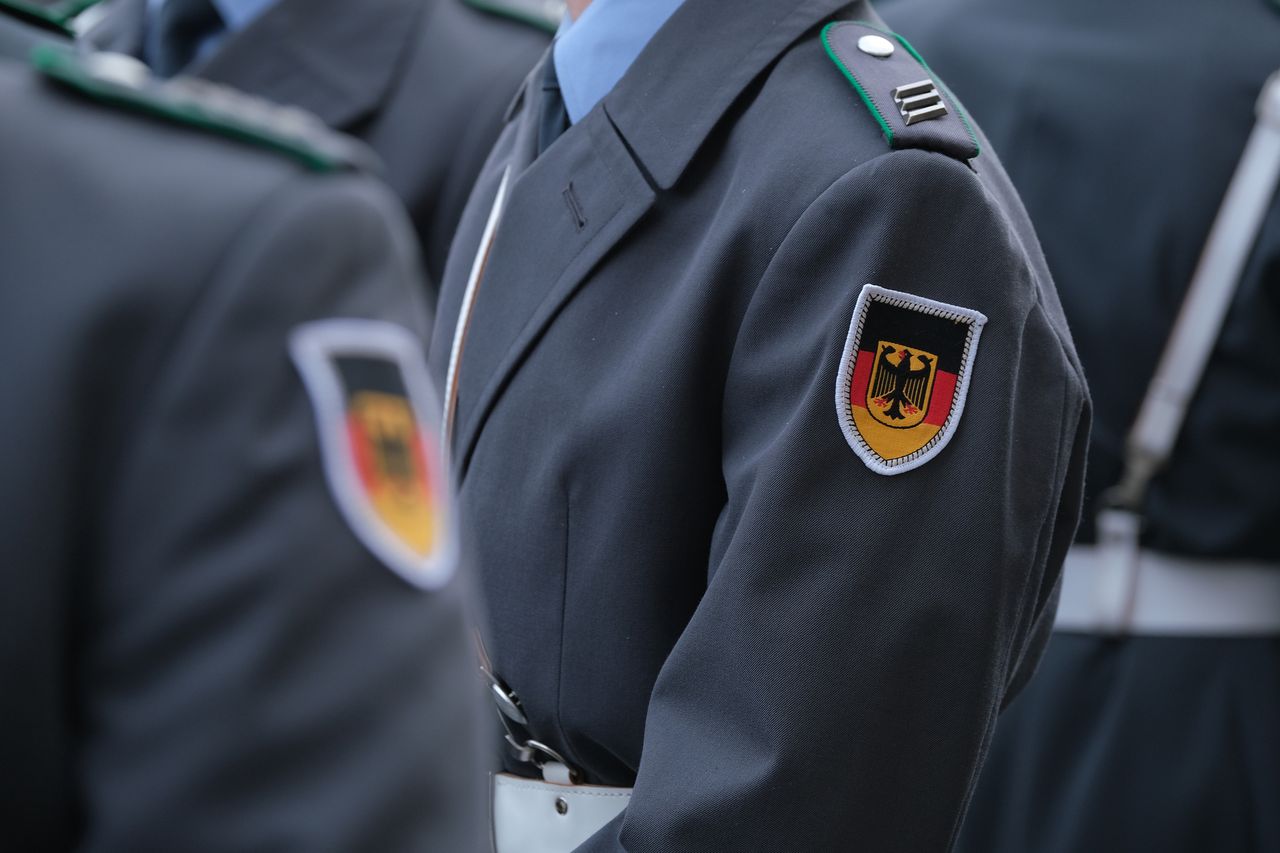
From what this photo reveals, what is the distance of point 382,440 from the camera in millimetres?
824

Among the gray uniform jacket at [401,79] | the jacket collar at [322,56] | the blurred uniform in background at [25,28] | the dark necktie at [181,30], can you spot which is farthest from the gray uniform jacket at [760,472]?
the dark necktie at [181,30]

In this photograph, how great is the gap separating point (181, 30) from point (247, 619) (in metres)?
1.87

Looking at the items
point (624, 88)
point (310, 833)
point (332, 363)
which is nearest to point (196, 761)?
point (310, 833)

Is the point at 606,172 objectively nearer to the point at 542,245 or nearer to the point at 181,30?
the point at 542,245

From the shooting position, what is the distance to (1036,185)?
2406 millimetres

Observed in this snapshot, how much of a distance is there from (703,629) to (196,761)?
2.11ft

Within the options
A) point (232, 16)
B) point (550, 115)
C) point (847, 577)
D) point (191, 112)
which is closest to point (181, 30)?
point (232, 16)

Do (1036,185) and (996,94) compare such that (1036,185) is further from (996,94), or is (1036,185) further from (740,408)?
(740,408)

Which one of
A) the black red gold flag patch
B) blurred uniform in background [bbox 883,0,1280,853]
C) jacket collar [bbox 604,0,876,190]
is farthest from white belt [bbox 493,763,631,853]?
blurred uniform in background [bbox 883,0,1280,853]

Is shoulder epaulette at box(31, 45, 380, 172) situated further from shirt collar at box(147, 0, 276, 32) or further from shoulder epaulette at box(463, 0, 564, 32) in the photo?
shoulder epaulette at box(463, 0, 564, 32)

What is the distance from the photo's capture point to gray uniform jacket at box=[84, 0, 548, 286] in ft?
7.68

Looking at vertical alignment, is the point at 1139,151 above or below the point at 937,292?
below

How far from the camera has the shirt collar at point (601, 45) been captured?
1575 millimetres

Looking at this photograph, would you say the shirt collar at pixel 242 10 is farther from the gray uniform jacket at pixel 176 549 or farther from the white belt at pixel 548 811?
the gray uniform jacket at pixel 176 549
